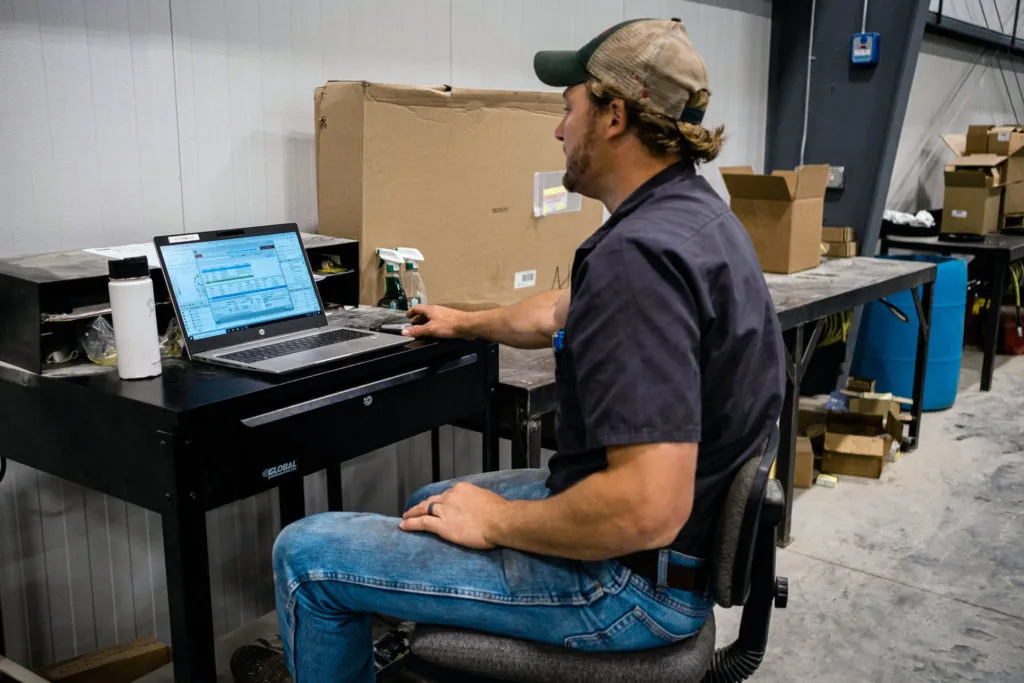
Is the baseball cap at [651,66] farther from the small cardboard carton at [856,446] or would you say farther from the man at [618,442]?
the small cardboard carton at [856,446]

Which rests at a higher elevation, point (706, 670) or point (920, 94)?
point (920, 94)

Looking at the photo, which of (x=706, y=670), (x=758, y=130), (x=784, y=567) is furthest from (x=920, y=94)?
(x=706, y=670)

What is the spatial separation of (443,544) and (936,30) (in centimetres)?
512

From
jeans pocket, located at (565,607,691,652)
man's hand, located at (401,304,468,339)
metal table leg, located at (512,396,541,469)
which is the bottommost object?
jeans pocket, located at (565,607,691,652)

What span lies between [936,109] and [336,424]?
547cm

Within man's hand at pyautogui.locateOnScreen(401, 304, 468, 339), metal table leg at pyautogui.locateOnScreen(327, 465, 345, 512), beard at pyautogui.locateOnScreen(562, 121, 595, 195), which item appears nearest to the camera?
beard at pyautogui.locateOnScreen(562, 121, 595, 195)

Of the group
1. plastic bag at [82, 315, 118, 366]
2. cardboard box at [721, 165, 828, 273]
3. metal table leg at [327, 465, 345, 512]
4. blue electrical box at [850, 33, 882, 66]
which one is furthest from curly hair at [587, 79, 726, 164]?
blue electrical box at [850, 33, 882, 66]

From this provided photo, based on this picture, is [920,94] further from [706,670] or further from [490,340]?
[706,670]

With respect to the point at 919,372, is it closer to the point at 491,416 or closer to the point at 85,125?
the point at 491,416

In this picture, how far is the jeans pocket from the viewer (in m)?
1.22

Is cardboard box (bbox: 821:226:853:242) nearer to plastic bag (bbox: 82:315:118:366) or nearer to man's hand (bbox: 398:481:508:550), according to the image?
man's hand (bbox: 398:481:508:550)

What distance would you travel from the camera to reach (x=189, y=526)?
136cm

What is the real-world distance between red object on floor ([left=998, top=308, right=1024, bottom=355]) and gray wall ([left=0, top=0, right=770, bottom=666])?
408 centimetres

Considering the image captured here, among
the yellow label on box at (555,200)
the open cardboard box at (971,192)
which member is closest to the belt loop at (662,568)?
the yellow label on box at (555,200)
